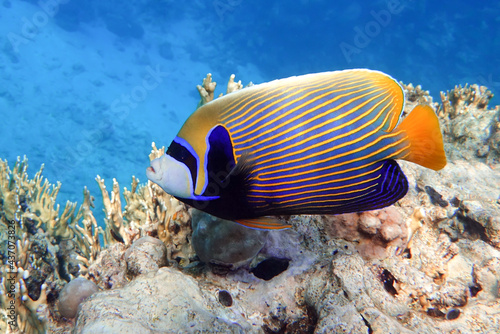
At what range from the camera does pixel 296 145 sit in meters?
1.14

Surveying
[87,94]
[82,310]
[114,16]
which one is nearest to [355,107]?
[82,310]

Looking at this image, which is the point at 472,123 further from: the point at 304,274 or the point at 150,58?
the point at 150,58

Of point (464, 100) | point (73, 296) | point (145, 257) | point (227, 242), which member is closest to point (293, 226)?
point (227, 242)

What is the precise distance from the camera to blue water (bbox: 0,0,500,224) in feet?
78.2

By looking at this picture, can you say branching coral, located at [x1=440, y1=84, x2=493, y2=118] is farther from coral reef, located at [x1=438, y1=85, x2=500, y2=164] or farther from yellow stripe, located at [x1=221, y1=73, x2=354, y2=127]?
yellow stripe, located at [x1=221, y1=73, x2=354, y2=127]

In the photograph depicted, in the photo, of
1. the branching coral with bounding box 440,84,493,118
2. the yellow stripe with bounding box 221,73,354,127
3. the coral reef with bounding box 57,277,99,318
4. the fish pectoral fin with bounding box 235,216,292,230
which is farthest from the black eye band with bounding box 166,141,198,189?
the branching coral with bounding box 440,84,493,118

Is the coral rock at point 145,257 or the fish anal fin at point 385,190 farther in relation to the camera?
the coral rock at point 145,257

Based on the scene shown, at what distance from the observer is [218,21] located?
3797 cm

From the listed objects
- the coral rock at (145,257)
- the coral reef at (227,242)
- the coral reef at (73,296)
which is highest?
the coral reef at (227,242)

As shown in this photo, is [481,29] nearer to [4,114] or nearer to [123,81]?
[123,81]

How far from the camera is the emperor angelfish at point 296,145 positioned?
44.9 inches

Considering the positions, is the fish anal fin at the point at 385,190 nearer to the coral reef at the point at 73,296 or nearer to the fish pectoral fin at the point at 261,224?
the fish pectoral fin at the point at 261,224

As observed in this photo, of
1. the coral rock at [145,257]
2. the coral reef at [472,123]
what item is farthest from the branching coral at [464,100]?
the coral rock at [145,257]

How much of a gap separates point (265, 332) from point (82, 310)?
1.09 meters
